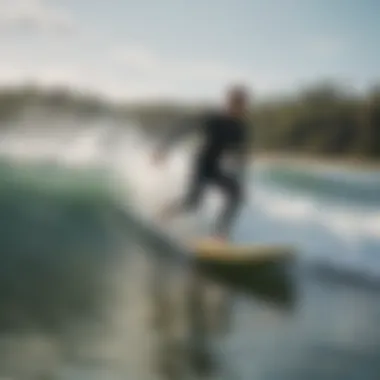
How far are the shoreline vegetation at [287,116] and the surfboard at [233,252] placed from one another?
15cm

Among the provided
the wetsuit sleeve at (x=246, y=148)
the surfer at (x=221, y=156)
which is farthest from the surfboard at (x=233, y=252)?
the wetsuit sleeve at (x=246, y=148)

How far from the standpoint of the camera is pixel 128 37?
1313 mm

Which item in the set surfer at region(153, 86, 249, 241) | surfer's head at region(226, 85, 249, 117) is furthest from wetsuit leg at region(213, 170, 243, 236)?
surfer's head at region(226, 85, 249, 117)

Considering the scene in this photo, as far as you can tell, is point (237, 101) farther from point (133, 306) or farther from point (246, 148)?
point (133, 306)

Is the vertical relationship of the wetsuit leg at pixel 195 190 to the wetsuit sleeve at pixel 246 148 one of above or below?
below

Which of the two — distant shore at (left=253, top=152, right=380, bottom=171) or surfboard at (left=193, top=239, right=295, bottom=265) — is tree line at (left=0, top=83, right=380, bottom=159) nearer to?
distant shore at (left=253, top=152, right=380, bottom=171)

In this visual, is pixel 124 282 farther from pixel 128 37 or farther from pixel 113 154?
pixel 128 37

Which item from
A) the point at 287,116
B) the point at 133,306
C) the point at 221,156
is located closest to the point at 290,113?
the point at 287,116

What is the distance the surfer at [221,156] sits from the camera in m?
1.31

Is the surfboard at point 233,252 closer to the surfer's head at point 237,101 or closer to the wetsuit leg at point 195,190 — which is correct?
the wetsuit leg at point 195,190

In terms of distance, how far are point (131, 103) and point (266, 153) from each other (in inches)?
9.4

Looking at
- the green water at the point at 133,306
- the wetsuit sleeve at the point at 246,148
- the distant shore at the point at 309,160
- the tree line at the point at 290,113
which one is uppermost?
the tree line at the point at 290,113

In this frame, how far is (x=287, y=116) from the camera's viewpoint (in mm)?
1331

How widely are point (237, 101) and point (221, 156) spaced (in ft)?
0.32
